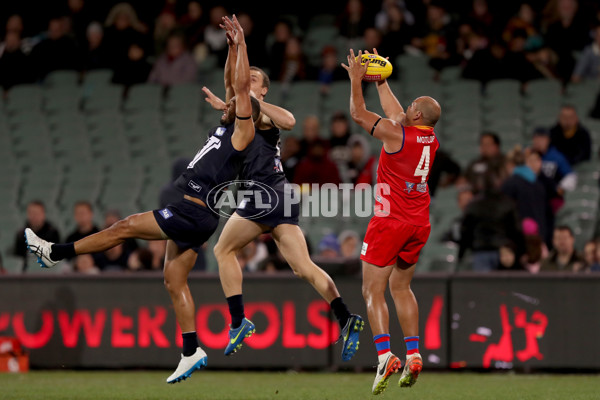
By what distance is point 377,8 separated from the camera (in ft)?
58.3

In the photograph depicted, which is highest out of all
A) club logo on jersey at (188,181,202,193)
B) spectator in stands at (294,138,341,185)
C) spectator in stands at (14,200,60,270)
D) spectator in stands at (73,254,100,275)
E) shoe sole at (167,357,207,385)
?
spectator in stands at (294,138,341,185)

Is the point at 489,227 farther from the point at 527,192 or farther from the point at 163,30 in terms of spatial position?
the point at 163,30

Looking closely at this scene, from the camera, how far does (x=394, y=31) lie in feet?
53.2

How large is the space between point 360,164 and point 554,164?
8.67ft

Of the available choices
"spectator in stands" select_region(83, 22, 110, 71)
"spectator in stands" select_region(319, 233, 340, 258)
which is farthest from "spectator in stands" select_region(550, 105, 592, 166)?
"spectator in stands" select_region(83, 22, 110, 71)

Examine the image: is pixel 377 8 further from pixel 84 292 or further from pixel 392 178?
pixel 392 178

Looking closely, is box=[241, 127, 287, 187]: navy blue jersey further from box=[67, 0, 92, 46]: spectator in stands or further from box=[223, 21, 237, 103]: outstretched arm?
box=[67, 0, 92, 46]: spectator in stands

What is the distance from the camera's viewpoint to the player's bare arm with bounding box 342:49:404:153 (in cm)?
848

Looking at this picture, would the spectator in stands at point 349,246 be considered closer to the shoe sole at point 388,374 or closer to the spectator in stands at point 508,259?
the spectator in stands at point 508,259

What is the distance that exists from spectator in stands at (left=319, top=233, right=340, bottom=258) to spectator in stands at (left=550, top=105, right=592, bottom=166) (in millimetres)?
3627

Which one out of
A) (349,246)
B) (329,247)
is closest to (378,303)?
(329,247)

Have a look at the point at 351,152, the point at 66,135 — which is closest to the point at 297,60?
the point at 351,152

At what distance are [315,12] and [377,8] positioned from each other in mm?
1637

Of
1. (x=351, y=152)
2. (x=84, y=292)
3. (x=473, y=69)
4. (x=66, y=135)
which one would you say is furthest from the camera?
(x=66, y=135)
